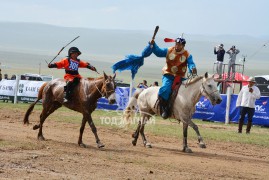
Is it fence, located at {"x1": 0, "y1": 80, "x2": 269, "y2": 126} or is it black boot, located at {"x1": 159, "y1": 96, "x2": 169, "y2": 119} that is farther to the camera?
fence, located at {"x1": 0, "y1": 80, "x2": 269, "y2": 126}

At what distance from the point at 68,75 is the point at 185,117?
3038 mm

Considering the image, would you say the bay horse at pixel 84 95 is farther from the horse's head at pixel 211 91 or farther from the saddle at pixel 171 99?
the horse's head at pixel 211 91

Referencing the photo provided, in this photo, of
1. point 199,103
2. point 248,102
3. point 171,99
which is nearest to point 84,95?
point 171,99

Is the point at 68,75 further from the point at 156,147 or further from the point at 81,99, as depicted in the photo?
the point at 156,147

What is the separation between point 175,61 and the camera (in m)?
14.8

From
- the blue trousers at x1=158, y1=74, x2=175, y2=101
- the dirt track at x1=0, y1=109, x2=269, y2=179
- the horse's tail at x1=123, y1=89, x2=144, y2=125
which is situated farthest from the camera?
the horse's tail at x1=123, y1=89, x2=144, y2=125

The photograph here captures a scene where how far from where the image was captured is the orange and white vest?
14781 mm

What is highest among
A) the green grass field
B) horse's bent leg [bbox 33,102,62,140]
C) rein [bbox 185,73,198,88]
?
rein [bbox 185,73,198,88]

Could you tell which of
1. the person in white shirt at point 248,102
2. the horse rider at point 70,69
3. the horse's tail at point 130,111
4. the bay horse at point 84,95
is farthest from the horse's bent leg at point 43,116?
the person in white shirt at point 248,102

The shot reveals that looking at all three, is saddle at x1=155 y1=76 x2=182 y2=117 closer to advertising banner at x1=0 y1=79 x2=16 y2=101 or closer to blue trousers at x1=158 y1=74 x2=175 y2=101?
blue trousers at x1=158 y1=74 x2=175 y2=101

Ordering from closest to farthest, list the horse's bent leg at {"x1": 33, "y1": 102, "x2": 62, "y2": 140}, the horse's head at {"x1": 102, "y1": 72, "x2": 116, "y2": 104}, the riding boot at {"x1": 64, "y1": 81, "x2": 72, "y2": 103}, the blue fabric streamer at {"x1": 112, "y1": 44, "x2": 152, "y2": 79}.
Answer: the horse's head at {"x1": 102, "y1": 72, "x2": 116, "y2": 104} < the riding boot at {"x1": 64, "y1": 81, "x2": 72, "y2": 103} < the horse's bent leg at {"x1": 33, "y1": 102, "x2": 62, "y2": 140} < the blue fabric streamer at {"x1": 112, "y1": 44, "x2": 152, "y2": 79}

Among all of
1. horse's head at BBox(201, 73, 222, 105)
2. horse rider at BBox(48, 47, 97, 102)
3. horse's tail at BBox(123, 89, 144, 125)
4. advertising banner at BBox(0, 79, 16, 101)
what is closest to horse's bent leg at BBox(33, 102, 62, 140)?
horse rider at BBox(48, 47, 97, 102)

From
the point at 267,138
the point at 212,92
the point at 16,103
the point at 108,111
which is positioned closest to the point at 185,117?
the point at 212,92

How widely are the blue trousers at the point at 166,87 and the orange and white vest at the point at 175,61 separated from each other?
0.14 meters
